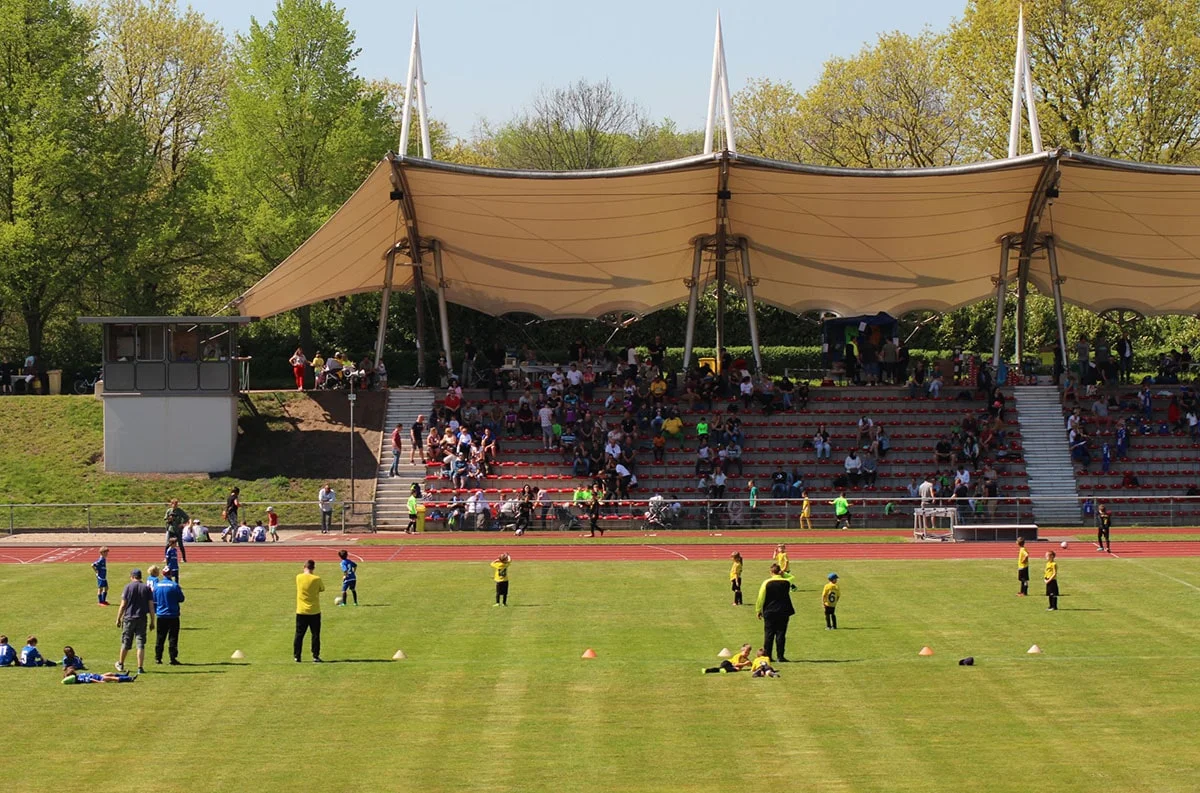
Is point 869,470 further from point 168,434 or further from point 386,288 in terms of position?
point 168,434

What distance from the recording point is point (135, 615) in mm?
21625

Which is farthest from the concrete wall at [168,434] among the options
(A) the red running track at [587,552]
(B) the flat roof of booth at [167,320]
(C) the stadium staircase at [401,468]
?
(A) the red running track at [587,552]

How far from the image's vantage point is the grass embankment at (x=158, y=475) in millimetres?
45656

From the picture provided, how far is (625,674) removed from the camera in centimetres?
2191

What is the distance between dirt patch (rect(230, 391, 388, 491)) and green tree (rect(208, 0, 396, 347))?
1135cm

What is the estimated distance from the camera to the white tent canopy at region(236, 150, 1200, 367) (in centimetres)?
4688

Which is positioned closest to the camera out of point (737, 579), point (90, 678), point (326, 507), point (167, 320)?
point (90, 678)

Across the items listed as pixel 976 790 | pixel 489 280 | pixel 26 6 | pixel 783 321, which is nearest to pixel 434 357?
pixel 489 280

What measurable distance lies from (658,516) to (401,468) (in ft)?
30.2

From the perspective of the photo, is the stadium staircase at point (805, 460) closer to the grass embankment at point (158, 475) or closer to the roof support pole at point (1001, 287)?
the roof support pole at point (1001, 287)

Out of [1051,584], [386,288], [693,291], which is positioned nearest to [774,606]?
[1051,584]

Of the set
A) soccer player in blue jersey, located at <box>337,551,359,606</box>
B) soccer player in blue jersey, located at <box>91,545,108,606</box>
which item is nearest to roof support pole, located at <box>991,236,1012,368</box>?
soccer player in blue jersey, located at <box>337,551,359,606</box>

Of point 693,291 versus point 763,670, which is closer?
point 763,670

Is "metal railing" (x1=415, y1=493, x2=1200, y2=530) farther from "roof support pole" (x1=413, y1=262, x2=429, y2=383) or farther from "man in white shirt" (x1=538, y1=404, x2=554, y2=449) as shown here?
"roof support pole" (x1=413, y1=262, x2=429, y2=383)
